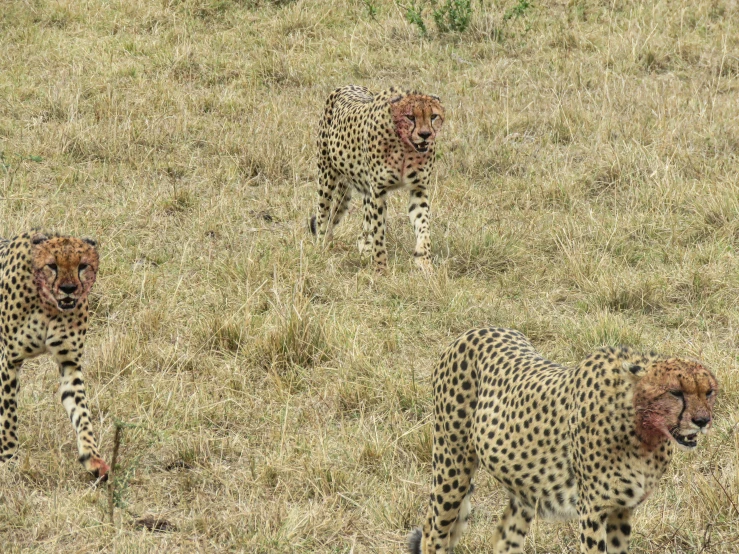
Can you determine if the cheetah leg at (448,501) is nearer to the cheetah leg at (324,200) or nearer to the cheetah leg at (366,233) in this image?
the cheetah leg at (366,233)

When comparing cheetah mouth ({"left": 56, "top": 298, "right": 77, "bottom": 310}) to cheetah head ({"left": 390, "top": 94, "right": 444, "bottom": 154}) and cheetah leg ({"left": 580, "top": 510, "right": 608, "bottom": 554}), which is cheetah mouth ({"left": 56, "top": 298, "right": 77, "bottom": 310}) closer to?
cheetah leg ({"left": 580, "top": 510, "right": 608, "bottom": 554})

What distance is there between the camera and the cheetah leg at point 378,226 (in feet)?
22.0

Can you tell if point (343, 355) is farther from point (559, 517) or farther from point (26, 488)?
point (559, 517)

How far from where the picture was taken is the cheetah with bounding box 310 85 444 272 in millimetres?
6457

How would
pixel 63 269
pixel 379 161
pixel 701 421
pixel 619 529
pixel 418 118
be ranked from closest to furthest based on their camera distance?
pixel 701 421 → pixel 619 529 → pixel 63 269 → pixel 418 118 → pixel 379 161

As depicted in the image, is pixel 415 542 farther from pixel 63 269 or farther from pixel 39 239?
pixel 39 239

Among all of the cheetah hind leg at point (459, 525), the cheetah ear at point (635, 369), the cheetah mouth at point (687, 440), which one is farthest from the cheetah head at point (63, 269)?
the cheetah mouth at point (687, 440)

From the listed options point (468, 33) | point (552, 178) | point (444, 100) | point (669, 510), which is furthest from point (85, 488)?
point (468, 33)

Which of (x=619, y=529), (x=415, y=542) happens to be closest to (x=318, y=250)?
(x=415, y=542)

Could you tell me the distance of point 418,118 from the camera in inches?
253

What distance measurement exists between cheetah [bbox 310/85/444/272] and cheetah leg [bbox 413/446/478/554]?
9.27 ft

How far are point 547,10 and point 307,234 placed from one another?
4.64 metres

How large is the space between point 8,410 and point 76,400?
0.90 feet

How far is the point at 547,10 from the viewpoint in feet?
34.8
